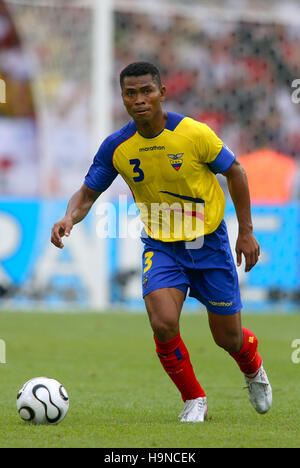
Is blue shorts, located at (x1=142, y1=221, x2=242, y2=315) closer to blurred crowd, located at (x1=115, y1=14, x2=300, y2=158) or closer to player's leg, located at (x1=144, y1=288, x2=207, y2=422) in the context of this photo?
player's leg, located at (x1=144, y1=288, x2=207, y2=422)

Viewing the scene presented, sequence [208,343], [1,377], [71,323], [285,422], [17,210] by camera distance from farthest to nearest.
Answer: [17,210] → [71,323] → [208,343] → [1,377] → [285,422]

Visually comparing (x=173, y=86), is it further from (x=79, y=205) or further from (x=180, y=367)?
(x=180, y=367)

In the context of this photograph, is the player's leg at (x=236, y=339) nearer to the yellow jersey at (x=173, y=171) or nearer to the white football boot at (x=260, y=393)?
the white football boot at (x=260, y=393)

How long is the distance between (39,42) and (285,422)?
47.2ft

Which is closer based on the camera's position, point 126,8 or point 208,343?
point 208,343

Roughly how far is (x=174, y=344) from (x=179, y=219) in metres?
0.81

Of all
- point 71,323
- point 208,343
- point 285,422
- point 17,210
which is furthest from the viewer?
point 17,210

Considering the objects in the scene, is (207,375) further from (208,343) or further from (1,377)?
(208,343)

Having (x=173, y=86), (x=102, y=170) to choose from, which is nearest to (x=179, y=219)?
(x=102, y=170)

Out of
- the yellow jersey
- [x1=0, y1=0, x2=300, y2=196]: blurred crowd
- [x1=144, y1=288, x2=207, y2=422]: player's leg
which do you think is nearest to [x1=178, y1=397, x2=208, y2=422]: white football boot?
[x1=144, y1=288, x2=207, y2=422]: player's leg

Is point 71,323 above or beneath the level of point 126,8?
beneath

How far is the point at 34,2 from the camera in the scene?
17578 mm

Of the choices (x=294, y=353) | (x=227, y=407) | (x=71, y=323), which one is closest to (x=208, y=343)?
(x=294, y=353)

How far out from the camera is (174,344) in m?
5.92
